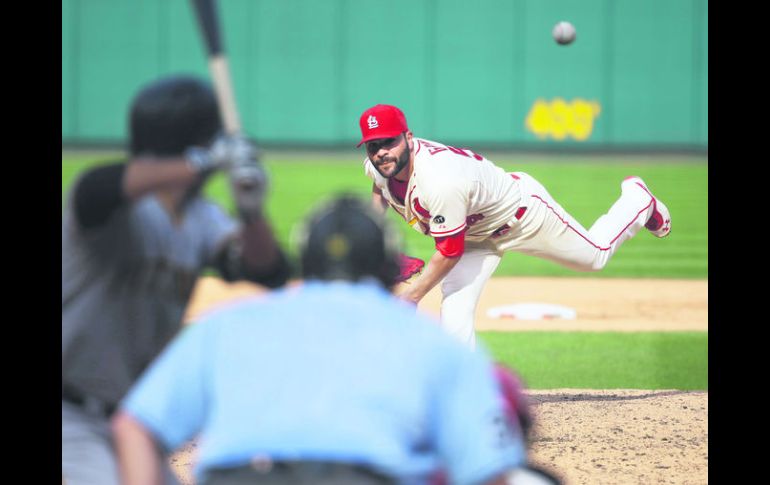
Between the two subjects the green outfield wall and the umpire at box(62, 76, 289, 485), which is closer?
the umpire at box(62, 76, 289, 485)

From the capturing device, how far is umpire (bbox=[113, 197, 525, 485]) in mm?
1991

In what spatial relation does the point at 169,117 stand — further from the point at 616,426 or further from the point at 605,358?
the point at 605,358

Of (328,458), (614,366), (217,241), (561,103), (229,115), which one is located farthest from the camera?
(561,103)

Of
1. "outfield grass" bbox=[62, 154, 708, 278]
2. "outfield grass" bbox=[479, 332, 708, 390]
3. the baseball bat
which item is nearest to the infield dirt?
"outfield grass" bbox=[479, 332, 708, 390]

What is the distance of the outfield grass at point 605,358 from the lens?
7.59 meters

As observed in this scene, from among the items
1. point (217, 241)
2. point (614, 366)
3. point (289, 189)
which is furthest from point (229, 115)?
point (289, 189)

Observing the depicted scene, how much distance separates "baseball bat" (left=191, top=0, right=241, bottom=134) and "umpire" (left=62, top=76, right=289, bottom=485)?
0.26 ft

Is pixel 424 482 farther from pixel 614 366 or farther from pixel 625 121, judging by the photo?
pixel 625 121

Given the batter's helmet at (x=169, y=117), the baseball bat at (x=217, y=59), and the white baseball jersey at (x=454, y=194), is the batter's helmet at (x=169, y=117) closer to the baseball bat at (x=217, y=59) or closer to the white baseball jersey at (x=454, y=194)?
the baseball bat at (x=217, y=59)

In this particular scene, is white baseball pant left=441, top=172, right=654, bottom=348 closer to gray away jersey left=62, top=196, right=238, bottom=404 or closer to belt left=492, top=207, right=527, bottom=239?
belt left=492, top=207, right=527, bottom=239

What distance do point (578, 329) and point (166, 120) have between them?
7.12 meters

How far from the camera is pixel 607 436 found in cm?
599

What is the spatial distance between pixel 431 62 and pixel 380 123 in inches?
849

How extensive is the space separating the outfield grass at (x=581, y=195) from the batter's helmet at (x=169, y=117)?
6.96 m
